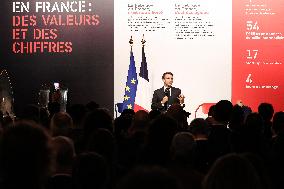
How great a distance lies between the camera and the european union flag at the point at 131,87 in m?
12.0

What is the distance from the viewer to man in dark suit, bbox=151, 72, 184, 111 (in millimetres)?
10445

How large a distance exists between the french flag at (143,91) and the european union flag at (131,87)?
0.08 metres

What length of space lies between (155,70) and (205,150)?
739 centimetres

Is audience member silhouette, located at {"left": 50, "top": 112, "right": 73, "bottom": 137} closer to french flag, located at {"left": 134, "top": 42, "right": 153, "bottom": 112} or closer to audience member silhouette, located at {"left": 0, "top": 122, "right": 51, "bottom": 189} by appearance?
audience member silhouette, located at {"left": 0, "top": 122, "right": 51, "bottom": 189}

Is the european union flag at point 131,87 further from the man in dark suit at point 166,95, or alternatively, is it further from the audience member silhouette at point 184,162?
the audience member silhouette at point 184,162

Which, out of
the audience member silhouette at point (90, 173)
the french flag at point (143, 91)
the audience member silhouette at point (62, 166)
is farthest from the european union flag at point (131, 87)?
the audience member silhouette at point (90, 173)

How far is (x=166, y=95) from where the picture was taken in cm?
1060

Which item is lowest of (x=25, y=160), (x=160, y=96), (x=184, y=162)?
(x=184, y=162)

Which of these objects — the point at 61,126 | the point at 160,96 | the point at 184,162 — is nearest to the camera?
the point at 184,162

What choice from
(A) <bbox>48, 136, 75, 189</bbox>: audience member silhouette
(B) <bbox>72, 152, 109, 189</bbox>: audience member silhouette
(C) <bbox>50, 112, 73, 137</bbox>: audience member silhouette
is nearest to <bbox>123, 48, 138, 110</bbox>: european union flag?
(C) <bbox>50, 112, 73, 137</bbox>: audience member silhouette

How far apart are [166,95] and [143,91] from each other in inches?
58.9

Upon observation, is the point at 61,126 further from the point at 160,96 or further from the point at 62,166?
the point at 160,96

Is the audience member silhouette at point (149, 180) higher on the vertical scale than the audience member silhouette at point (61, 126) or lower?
higher

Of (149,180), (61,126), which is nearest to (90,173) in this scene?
(149,180)
